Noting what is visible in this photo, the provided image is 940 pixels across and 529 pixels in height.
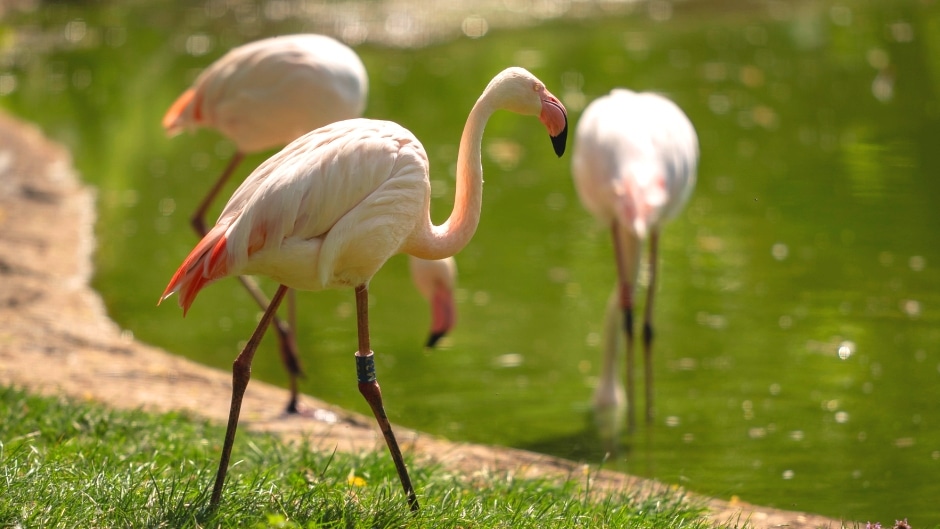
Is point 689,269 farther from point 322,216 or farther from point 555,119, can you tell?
point 322,216

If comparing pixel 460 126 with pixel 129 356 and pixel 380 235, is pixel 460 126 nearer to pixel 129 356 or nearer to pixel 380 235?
pixel 129 356

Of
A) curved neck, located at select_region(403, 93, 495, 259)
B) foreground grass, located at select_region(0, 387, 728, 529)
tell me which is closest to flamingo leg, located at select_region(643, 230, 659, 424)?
foreground grass, located at select_region(0, 387, 728, 529)

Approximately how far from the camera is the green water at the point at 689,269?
5.67 metres

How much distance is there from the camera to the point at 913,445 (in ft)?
17.7

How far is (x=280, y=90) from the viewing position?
5953 millimetres

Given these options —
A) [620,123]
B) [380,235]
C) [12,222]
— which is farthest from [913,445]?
[12,222]

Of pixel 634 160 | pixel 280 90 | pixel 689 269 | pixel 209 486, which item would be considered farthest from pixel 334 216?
pixel 689 269

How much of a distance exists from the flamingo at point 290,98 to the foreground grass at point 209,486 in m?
1.18

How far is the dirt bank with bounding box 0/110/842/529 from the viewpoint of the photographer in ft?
16.4

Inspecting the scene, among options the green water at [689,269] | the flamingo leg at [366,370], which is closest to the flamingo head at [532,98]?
the flamingo leg at [366,370]

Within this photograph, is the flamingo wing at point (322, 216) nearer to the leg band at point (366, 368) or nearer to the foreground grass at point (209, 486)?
the leg band at point (366, 368)

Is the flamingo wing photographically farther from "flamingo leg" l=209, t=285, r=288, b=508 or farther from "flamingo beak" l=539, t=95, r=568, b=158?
"flamingo beak" l=539, t=95, r=568, b=158

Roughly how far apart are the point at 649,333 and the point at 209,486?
3092mm

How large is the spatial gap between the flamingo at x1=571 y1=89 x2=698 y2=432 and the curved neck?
1.93m
